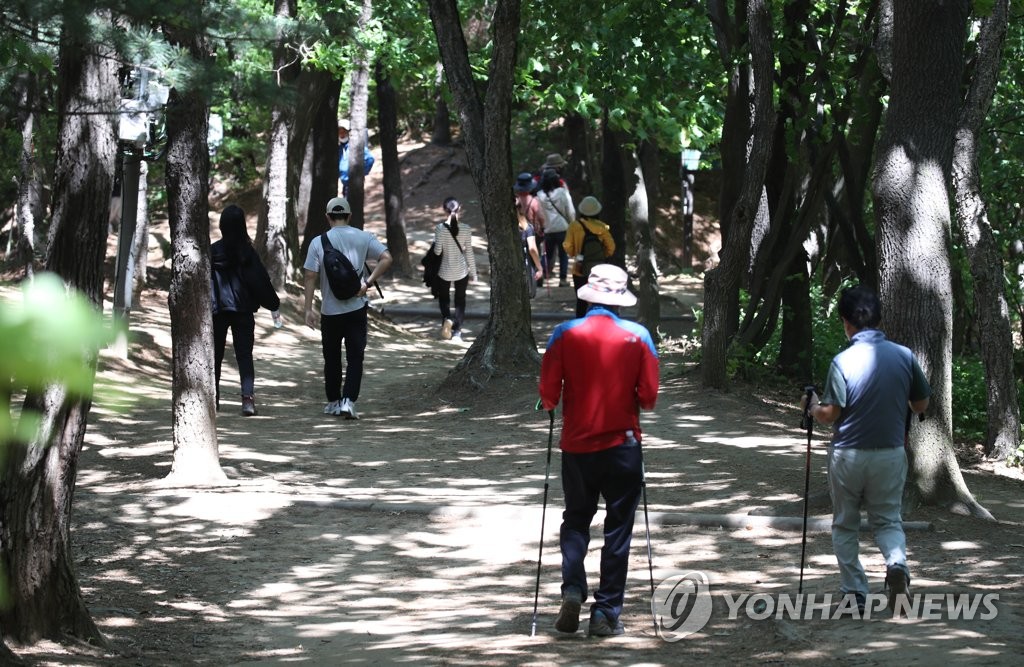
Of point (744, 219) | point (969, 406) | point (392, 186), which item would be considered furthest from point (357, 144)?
point (744, 219)

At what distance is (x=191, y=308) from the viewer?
1021 cm

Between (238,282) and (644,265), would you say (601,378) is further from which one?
(644,265)

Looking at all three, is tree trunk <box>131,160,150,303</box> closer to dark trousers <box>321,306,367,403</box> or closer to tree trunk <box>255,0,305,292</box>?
tree trunk <box>255,0,305,292</box>

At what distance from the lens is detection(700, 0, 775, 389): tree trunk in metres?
13.4

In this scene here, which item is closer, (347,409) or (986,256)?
(986,256)

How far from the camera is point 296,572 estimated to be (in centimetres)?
819

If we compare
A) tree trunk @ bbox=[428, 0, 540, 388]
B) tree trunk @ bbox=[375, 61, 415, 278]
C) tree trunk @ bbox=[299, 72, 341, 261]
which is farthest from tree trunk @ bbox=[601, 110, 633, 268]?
tree trunk @ bbox=[428, 0, 540, 388]

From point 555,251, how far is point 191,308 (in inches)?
729

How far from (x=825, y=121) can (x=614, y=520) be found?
10.1 m

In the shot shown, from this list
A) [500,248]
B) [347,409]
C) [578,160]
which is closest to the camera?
[347,409]

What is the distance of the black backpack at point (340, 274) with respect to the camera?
13.5 metres

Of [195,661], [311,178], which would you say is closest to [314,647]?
[195,661]

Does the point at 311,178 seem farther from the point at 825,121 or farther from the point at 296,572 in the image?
the point at 296,572

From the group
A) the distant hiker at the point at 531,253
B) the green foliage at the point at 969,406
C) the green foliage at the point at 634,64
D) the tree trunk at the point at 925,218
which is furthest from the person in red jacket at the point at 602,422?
the distant hiker at the point at 531,253
